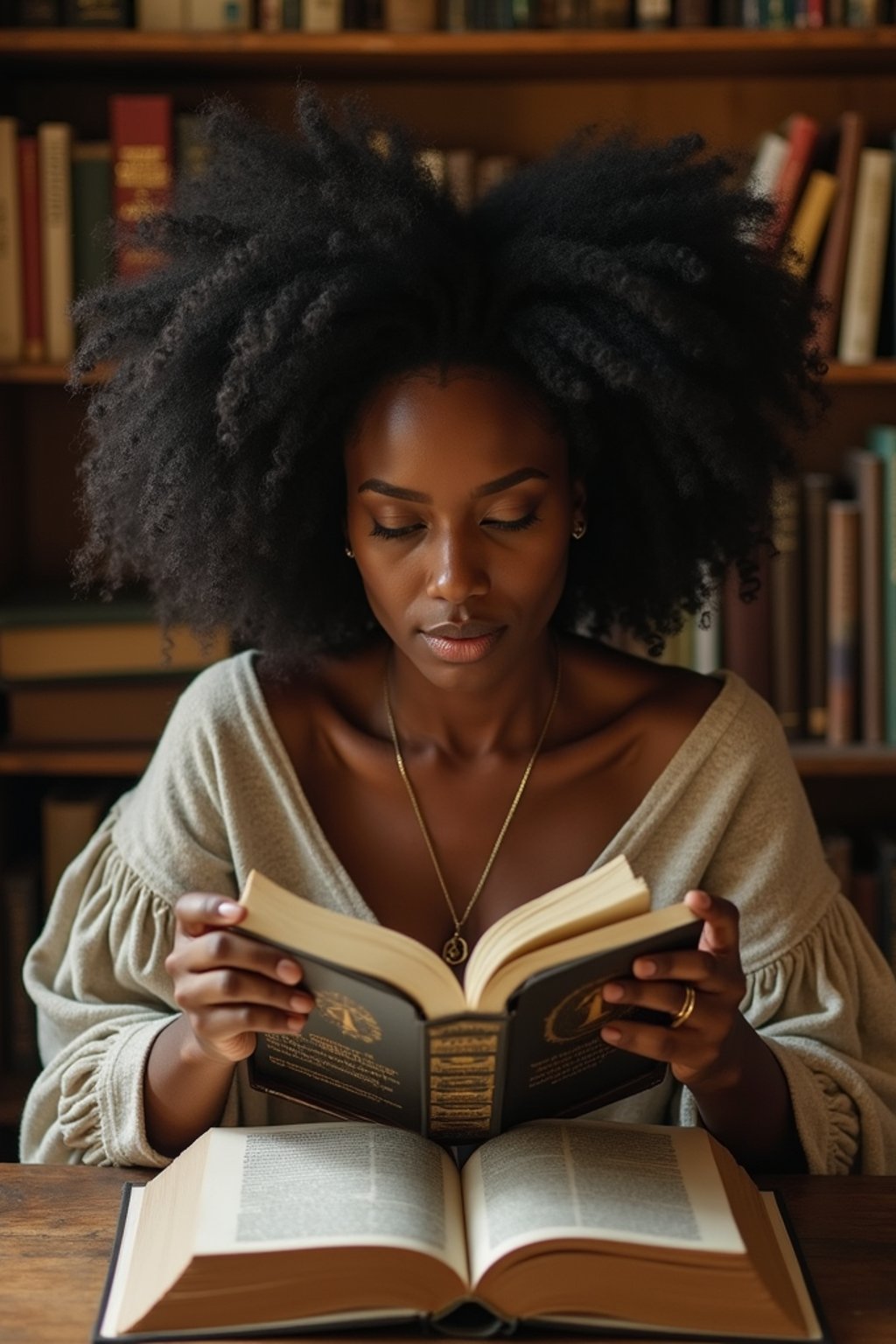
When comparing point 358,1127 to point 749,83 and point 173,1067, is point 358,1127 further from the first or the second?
point 749,83

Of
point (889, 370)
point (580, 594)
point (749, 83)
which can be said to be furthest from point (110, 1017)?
point (749, 83)

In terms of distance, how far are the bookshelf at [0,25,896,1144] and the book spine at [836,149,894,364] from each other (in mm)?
36

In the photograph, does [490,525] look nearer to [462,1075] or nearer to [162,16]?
[462,1075]

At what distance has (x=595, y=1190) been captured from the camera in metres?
0.92

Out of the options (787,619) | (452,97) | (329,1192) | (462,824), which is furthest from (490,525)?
(452,97)

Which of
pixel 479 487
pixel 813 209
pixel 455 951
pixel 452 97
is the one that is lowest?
pixel 455 951

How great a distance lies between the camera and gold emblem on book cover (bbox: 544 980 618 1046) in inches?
36.6

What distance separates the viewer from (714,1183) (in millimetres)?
950

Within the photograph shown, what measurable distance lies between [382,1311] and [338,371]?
27.1 inches

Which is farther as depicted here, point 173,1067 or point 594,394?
point 594,394

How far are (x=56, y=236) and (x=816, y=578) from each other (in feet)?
3.43

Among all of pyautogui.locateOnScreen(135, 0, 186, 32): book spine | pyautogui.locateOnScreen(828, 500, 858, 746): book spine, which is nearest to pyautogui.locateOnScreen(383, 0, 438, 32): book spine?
pyautogui.locateOnScreen(135, 0, 186, 32): book spine

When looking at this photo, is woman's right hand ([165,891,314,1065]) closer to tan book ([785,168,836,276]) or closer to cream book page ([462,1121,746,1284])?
cream book page ([462,1121,746,1284])

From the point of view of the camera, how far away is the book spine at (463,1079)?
2.97ft
